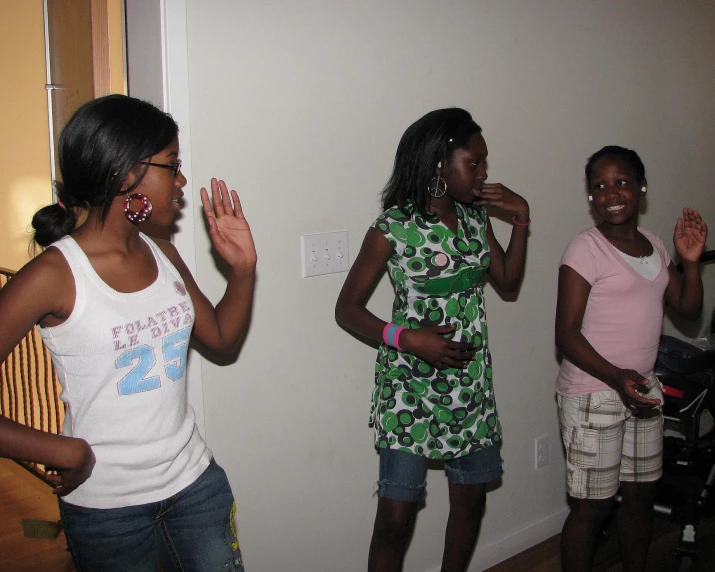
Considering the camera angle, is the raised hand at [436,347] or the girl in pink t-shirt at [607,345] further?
the girl in pink t-shirt at [607,345]

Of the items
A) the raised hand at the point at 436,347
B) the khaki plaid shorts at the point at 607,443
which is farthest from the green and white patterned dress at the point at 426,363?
the khaki plaid shorts at the point at 607,443

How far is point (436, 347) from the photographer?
1.89 meters

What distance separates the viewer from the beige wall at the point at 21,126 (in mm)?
3709

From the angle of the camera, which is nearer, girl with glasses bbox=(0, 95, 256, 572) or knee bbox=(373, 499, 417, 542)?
girl with glasses bbox=(0, 95, 256, 572)

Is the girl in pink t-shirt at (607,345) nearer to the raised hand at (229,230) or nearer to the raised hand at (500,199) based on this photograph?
the raised hand at (500,199)

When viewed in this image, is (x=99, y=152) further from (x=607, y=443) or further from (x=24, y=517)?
(x=24, y=517)

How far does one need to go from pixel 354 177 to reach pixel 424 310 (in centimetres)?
47

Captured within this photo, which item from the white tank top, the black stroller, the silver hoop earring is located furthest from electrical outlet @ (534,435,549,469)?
the white tank top

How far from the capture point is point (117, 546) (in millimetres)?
1431

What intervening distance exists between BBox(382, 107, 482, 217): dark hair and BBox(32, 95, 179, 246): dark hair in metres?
0.77

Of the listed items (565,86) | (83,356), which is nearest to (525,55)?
(565,86)

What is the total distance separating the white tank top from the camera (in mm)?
1367

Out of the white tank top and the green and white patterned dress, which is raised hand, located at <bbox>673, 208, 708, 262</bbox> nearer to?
the green and white patterned dress

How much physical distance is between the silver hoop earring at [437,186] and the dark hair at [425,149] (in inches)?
0.5
